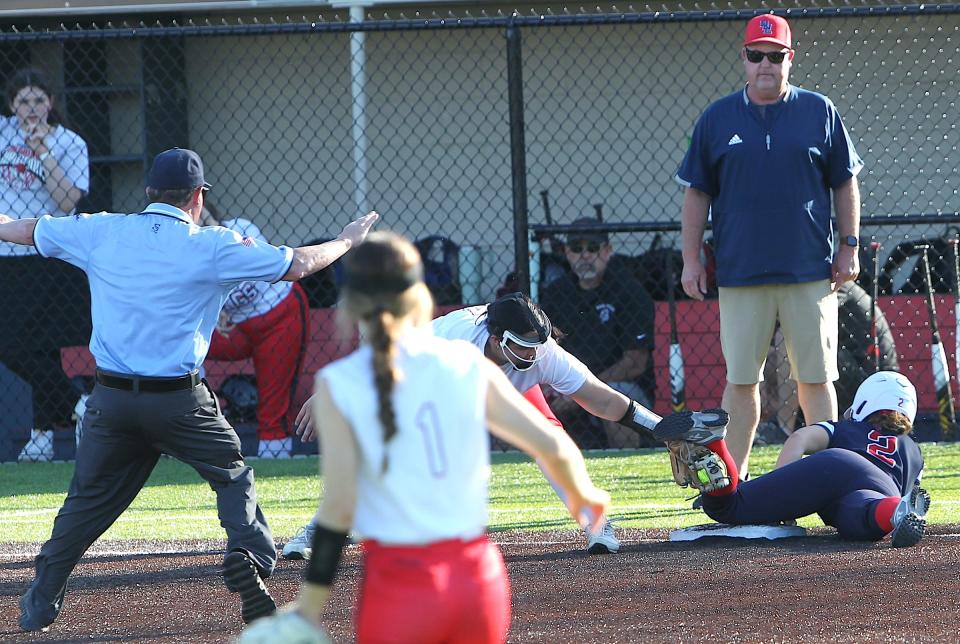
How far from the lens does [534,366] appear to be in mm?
5816

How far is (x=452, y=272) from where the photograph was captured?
35.1 ft

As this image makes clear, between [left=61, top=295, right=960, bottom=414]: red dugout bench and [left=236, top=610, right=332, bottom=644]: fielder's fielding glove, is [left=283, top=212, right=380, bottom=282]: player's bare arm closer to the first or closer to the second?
[left=236, top=610, right=332, bottom=644]: fielder's fielding glove

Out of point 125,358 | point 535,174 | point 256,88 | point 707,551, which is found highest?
point 256,88

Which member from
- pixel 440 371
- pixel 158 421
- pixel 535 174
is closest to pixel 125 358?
pixel 158 421

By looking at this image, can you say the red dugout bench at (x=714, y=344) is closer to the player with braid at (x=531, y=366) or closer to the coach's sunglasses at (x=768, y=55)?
the coach's sunglasses at (x=768, y=55)

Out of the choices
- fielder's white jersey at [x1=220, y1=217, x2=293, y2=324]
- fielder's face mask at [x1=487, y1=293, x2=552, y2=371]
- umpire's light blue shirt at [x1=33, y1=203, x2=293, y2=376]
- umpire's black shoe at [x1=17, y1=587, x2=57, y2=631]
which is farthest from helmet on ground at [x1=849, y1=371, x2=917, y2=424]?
fielder's white jersey at [x1=220, y1=217, x2=293, y2=324]

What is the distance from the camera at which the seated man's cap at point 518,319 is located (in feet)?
18.2

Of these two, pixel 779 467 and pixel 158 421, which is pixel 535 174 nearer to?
pixel 779 467

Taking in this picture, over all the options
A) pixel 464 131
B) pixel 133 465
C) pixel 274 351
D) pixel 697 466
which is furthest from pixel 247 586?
pixel 464 131

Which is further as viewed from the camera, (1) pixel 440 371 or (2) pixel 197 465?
(2) pixel 197 465

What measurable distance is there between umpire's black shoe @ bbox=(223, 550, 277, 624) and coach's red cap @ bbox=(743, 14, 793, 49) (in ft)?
11.8

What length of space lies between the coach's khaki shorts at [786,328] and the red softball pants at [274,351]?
3.54 meters

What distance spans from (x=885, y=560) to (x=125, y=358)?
10.0 feet

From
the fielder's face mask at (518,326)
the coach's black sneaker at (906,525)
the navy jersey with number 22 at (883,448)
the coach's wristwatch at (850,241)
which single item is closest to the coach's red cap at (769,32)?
the coach's wristwatch at (850,241)
